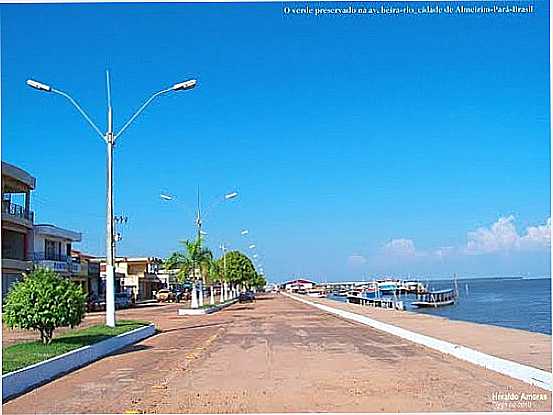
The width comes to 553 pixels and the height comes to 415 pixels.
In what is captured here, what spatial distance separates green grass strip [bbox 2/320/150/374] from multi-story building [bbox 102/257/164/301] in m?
64.5

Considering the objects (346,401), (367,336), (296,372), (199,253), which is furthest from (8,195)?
(346,401)

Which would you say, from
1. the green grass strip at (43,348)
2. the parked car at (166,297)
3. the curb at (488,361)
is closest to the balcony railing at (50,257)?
the parked car at (166,297)

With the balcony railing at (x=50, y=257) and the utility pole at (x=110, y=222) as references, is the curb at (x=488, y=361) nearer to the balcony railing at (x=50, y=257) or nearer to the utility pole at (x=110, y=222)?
the utility pole at (x=110, y=222)

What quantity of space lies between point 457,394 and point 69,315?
862 cm

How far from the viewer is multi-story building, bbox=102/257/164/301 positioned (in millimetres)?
86512

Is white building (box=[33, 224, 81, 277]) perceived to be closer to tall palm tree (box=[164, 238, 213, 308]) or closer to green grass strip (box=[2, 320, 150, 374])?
tall palm tree (box=[164, 238, 213, 308])

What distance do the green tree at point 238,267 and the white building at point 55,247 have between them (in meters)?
25.9

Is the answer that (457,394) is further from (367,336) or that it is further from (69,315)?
(367,336)

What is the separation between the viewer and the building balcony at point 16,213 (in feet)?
154

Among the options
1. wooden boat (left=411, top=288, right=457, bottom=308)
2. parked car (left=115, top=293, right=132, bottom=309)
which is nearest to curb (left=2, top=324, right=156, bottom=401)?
parked car (left=115, top=293, right=132, bottom=309)

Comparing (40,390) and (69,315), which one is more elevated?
(69,315)

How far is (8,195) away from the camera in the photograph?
164 ft

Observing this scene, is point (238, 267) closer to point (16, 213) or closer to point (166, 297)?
point (166, 297)

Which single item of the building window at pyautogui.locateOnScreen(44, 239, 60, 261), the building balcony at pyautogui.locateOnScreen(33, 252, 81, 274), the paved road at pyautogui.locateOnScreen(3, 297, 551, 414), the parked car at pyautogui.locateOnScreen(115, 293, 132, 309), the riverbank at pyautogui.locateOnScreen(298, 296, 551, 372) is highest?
the building window at pyautogui.locateOnScreen(44, 239, 60, 261)
